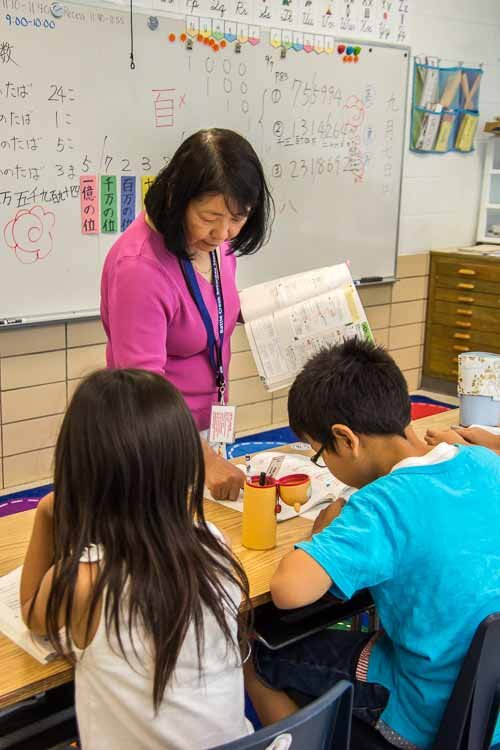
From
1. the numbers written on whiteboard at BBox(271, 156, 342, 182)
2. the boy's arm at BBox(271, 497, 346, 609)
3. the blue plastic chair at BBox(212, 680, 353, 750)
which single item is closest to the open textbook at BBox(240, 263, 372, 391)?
the boy's arm at BBox(271, 497, 346, 609)

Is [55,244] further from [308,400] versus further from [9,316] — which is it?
[308,400]

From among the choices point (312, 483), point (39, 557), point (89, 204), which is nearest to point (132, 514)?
point (39, 557)

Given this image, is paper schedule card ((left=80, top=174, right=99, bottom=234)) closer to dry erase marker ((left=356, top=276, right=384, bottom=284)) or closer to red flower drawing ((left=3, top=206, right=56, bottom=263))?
red flower drawing ((left=3, top=206, right=56, bottom=263))

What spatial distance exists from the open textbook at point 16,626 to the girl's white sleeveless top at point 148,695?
97 mm

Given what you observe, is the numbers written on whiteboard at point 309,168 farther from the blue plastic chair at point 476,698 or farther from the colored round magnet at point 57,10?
the blue plastic chair at point 476,698

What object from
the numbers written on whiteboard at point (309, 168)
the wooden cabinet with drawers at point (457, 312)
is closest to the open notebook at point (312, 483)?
the numbers written on whiteboard at point (309, 168)

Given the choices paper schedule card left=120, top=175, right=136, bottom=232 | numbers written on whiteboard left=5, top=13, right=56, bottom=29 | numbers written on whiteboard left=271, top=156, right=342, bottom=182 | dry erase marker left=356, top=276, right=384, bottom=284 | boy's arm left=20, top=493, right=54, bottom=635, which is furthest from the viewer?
dry erase marker left=356, top=276, right=384, bottom=284

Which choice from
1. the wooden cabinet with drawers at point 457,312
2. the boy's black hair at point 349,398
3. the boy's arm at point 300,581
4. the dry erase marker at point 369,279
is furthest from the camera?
the wooden cabinet with drawers at point 457,312

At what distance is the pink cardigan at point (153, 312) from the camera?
193cm

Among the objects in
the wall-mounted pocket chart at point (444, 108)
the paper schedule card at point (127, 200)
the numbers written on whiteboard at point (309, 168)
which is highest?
the wall-mounted pocket chart at point (444, 108)

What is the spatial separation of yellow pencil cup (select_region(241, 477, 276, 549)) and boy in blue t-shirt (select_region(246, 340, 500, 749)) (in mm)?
149

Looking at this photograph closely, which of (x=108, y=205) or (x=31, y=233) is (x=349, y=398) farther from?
(x=108, y=205)

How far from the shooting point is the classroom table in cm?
126

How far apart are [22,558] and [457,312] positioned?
400 cm
